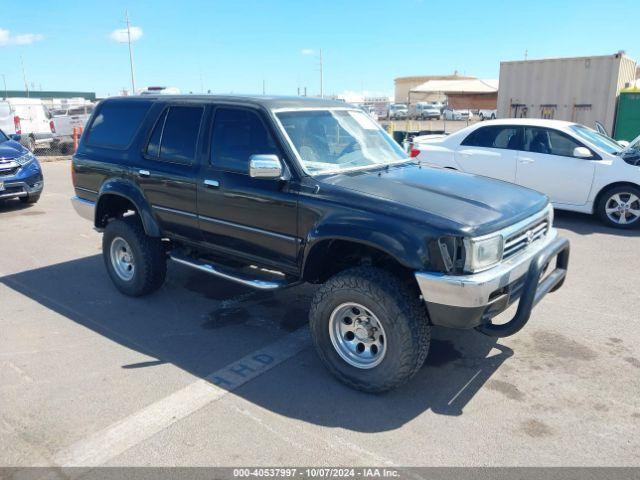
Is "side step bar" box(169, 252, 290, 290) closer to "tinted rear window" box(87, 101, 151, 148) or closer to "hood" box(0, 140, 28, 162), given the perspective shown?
"tinted rear window" box(87, 101, 151, 148)

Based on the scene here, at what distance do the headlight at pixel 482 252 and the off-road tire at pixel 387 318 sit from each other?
48cm

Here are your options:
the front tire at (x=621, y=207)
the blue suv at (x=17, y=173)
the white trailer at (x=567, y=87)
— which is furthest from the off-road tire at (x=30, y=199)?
the white trailer at (x=567, y=87)

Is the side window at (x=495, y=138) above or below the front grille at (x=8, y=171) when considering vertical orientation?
above

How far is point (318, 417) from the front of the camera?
11.1 feet

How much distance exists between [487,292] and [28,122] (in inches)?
897

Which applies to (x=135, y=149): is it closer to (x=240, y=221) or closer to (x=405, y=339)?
(x=240, y=221)

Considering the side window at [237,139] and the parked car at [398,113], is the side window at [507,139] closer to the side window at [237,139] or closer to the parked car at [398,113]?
the side window at [237,139]

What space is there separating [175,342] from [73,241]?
420 cm

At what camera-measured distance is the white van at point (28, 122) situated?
20000mm

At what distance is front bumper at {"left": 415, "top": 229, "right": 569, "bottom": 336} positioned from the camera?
316cm

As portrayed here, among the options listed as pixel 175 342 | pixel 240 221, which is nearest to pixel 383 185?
pixel 240 221

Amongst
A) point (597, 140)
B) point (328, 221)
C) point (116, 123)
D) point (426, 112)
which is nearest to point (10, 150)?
point (116, 123)

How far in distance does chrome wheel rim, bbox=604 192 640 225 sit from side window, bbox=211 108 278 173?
20.5ft

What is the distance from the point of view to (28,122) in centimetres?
2134
